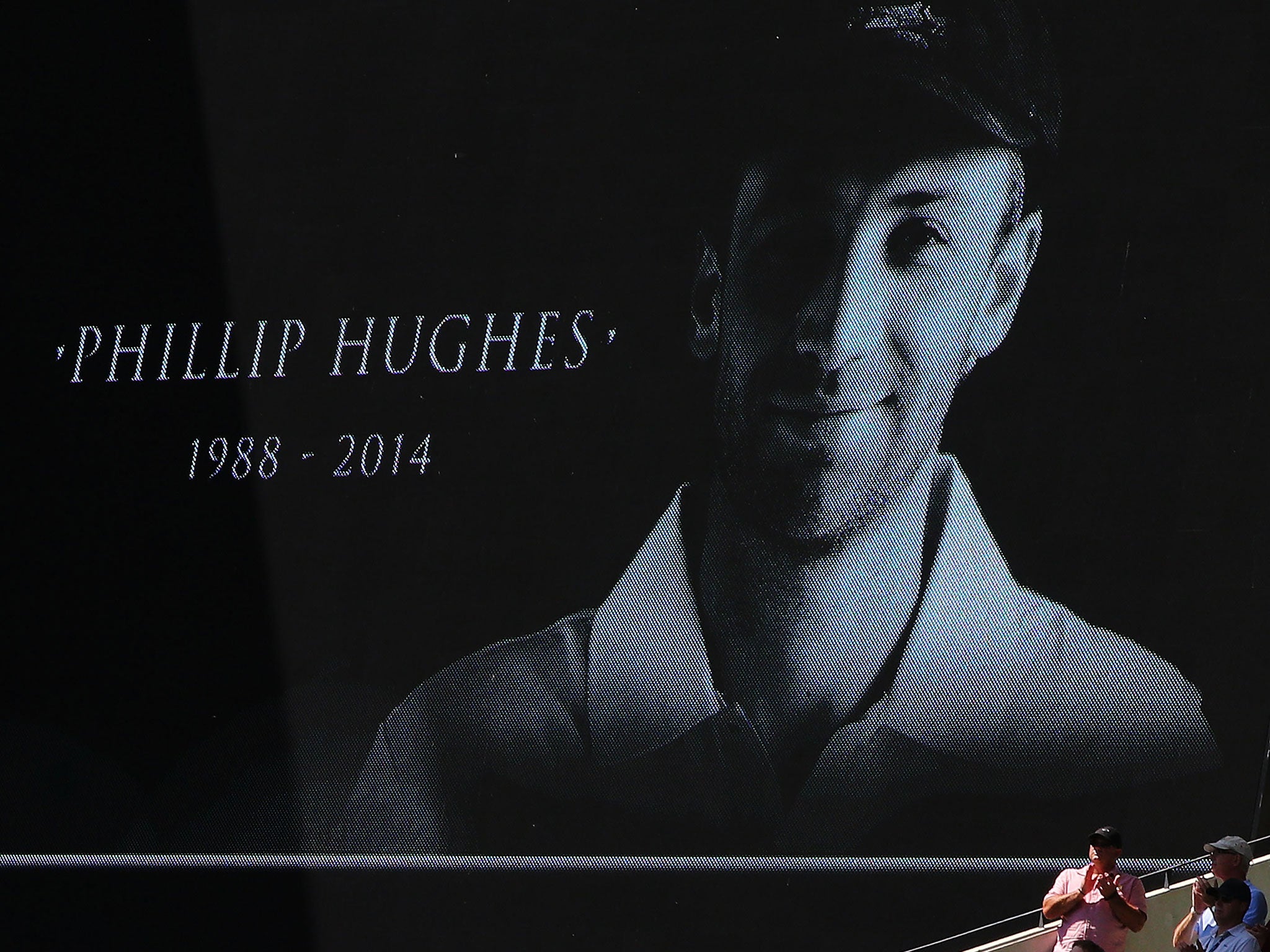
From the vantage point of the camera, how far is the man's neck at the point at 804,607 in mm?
5422

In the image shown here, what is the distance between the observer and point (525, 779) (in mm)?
5613

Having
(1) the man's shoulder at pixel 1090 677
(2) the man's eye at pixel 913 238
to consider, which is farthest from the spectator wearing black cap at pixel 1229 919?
(2) the man's eye at pixel 913 238

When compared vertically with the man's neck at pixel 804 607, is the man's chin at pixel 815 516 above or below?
above

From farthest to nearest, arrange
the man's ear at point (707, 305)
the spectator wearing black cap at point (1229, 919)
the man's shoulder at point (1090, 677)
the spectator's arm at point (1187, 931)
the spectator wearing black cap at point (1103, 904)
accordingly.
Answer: the man's ear at point (707, 305), the man's shoulder at point (1090, 677), the spectator wearing black cap at point (1103, 904), the spectator's arm at point (1187, 931), the spectator wearing black cap at point (1229, 919)

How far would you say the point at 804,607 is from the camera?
5516mm

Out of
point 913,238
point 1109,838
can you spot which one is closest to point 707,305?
point 913,238

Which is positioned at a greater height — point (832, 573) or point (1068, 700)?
point (832, 573)

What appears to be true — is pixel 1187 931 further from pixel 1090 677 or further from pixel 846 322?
pixel 846 322

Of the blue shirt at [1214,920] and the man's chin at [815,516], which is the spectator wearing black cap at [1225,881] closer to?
the blue shirt at [1214,920]

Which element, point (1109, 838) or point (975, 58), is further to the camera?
point (975, 58)

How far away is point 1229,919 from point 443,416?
120 inches

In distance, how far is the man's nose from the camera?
5461mm

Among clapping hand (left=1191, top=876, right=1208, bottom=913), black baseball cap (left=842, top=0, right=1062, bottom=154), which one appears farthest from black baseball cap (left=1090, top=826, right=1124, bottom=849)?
black baseball cap (left=842, top=0, right=1062, bottom=154)

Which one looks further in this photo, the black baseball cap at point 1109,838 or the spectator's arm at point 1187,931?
the black baseball cap at point 1109,838
